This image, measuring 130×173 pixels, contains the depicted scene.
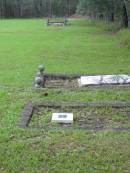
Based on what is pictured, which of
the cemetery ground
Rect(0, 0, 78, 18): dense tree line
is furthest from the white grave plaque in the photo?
Rect(0, 0, 78, 18): dense tree line

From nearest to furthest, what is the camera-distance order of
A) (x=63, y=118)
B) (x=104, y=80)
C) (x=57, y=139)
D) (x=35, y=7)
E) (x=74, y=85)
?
(x=57, y=139) < (x=63, y=118) < (x=104, y=80) < (x=74, y=85) < (x=35, y=7)

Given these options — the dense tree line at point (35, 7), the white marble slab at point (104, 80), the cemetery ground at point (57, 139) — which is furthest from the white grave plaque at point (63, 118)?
the dense tree line at point (35, 7)

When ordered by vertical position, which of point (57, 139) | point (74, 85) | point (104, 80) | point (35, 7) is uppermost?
point (57, 139)

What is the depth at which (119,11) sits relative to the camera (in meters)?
34.7

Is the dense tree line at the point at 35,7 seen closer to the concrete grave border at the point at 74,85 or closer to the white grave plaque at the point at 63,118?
the concrete grave border at the point at 74,85

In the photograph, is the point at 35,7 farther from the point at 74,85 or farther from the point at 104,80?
the point at 104,80

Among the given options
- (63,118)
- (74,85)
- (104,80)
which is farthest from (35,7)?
(63,118)

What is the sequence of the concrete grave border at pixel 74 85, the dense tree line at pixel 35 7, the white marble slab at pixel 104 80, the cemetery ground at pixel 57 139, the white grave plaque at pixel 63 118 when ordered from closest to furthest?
the cemetery ground at pixel 57 139 → the white grave plaque at pixel 63 118 → the concrete grave border at pixel 74 85 → the white marble slab at pixel 104 80 → the dense tree line at pixel 35 7

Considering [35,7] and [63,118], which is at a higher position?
[63,118]

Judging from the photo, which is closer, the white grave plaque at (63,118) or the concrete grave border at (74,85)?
the white grave plaque at (63,118)

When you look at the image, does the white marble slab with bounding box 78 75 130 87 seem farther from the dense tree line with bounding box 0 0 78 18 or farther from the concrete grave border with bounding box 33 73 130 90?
the dense tree line with bounding box 0 0 78 18

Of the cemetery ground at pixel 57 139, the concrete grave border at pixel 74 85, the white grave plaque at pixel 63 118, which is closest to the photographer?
the cemetery ground at pixel 57 139

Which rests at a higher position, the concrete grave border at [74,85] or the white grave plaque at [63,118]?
the white grave plaque at [63,118]

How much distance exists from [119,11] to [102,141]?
1174 inches
